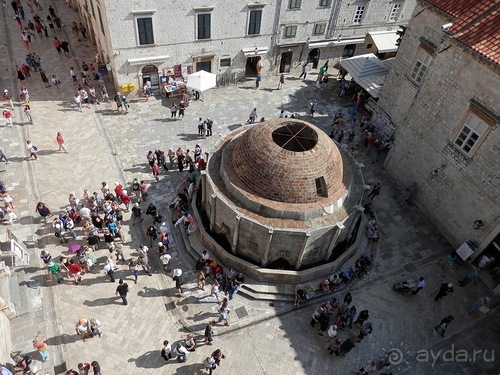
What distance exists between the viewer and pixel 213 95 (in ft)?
105

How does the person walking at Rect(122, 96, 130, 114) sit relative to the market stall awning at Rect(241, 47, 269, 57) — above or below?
below

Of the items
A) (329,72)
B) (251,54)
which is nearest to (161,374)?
(251,54)

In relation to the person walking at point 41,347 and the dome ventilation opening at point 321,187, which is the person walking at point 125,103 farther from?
the person walking at point 41,347

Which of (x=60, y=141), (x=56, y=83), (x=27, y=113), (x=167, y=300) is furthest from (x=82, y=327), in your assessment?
(x=56, y=83)

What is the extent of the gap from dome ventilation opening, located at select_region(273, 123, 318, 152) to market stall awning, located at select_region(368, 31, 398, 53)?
60.7 ft

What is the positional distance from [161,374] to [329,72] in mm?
29874

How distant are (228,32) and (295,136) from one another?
14.4 metres

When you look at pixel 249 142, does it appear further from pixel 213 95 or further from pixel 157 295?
pixel 213 95

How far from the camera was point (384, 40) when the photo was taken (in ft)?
112

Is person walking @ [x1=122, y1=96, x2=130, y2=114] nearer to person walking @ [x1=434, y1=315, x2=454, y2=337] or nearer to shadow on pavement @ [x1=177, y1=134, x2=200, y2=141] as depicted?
shadow on pavement @ [x1=177, y1=134, x2=200, y2=141]

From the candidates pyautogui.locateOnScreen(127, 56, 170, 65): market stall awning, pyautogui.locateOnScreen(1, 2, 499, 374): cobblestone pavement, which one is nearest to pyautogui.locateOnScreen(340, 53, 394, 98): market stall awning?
pyautogui.locateOnScreen(1, 2, 499, 374): cobblestone pavement

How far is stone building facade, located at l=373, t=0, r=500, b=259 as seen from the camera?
18953 mm

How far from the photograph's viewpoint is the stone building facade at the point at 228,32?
1069 inches

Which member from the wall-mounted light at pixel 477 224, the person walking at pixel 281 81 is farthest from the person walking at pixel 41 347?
the person walking at pixel 281 81
